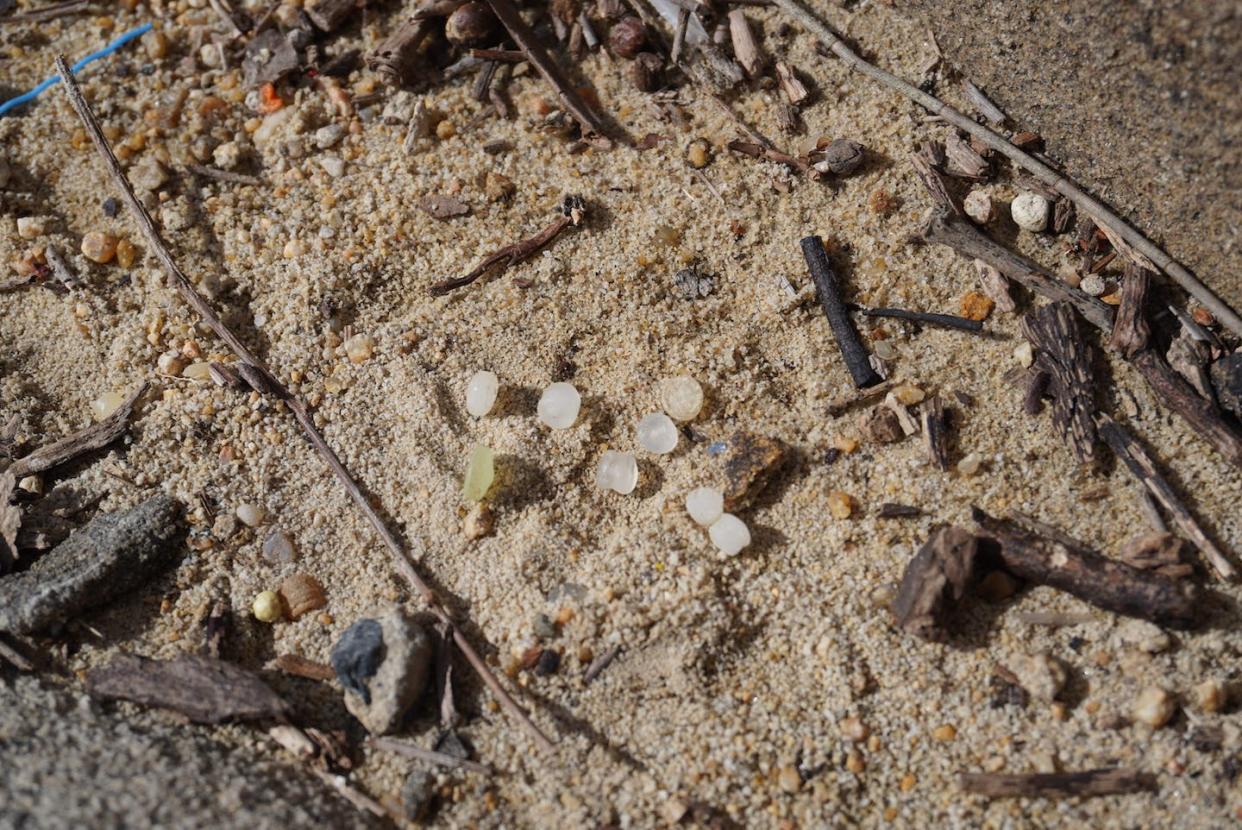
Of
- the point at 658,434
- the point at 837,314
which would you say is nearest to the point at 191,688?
the point at 658,434

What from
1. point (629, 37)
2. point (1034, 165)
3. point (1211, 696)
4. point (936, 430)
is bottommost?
point (1211, 696)

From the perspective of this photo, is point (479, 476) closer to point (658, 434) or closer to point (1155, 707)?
point (658, 434)

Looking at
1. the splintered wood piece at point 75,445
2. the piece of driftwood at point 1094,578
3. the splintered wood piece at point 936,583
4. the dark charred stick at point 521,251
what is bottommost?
the piece of driftwood at point 1094,578

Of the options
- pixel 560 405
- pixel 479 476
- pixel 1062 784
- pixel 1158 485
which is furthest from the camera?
pixel 560 405

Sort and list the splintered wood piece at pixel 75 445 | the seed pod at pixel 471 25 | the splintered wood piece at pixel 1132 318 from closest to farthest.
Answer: the splintered wood piece at pixel 1132 318
the splintered wood piece at pixel 75 445
the seed pod at pixel 471 25

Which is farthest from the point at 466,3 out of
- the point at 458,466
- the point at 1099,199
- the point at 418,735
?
the point at 418,735

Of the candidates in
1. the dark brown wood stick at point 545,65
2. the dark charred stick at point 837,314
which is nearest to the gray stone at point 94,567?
the dark brown wood stick at point 545,65

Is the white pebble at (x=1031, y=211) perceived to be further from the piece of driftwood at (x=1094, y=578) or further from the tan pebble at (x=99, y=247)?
the tan pebble at (x=99, y=247)

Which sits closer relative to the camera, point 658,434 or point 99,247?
point 658,434
